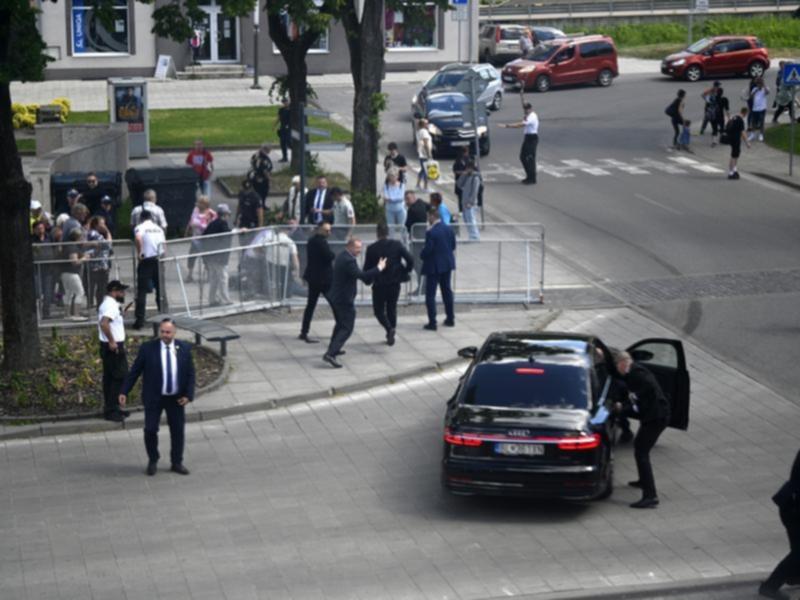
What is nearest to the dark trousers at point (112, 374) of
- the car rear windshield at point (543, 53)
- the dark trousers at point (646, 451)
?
the dark trousers at point (646, 451)

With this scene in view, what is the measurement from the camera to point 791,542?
11141mm

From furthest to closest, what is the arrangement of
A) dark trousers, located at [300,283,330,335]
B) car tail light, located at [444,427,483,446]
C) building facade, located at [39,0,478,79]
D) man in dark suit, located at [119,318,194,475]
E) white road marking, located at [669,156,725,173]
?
building facade, located at [39,0,478,79], white road marking, located at [669,156,725,173], dark trousers, located at [300,283,330,335], man in dark suit, located at [119,318,194,475], car tail light, located at [444,427,483,446]

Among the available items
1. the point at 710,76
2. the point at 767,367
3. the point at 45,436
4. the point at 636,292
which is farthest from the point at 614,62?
the point at 45,436

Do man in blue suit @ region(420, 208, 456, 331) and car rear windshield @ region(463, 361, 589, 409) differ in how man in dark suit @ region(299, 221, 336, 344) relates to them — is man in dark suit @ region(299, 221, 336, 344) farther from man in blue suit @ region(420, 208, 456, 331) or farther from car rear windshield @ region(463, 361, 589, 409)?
car rear windshield @ region(463, 361, 589, 409)

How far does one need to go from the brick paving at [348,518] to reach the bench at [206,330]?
1.77 m

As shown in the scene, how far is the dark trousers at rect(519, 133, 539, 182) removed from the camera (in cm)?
3219

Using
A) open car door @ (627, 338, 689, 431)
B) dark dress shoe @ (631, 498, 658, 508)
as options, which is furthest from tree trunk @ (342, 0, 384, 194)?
dark dress shoe @ (631, 498, 658, 508)

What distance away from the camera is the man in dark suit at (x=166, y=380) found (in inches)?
563

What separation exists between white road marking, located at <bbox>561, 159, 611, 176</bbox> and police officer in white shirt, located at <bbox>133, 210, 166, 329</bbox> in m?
16.3

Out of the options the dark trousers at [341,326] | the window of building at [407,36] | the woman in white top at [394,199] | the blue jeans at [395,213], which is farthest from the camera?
the window of building at [407,36]

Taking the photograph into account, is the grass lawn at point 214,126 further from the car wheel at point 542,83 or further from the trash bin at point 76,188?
the trash bin at point 76,188

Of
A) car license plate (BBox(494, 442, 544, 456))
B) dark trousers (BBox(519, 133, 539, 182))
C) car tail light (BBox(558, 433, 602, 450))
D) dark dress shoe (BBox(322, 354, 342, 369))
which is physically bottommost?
dark dress shoe (BBox(322, 354, 342, 369))

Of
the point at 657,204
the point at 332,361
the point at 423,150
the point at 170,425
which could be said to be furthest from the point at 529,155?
the point at 170,425

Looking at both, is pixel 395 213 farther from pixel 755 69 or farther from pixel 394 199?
pixel 755 69
